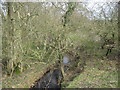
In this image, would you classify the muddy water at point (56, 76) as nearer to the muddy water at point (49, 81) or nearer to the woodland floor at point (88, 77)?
the muddy water at point (49, 81)

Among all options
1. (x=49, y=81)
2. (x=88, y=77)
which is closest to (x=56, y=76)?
(x=49, y=81)

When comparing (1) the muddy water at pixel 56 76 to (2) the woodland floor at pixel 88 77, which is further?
(1) the muddy water at pixel 56 76

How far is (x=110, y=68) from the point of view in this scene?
10617 millimetres

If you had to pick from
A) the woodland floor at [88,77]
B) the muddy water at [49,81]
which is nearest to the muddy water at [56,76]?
the muddy water at [49,81]

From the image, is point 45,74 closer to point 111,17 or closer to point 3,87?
point 3,87

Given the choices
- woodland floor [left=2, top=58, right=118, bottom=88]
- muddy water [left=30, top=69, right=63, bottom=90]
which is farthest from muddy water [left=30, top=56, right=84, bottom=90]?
woodland floor [left=2, top=58, right=118, bottom=88]

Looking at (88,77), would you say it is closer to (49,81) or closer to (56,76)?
(49,81)

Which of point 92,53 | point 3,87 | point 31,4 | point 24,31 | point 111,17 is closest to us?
point 3,87

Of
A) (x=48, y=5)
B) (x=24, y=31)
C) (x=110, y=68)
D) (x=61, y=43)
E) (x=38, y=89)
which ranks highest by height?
(x=48, y=5)

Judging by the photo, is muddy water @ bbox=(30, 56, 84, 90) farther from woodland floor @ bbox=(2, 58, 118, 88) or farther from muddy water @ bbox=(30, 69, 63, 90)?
woodland floor @ bbox=(2, 58, 118, 88)

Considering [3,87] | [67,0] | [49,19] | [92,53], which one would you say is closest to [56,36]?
[49,19]

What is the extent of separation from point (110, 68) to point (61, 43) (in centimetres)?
354

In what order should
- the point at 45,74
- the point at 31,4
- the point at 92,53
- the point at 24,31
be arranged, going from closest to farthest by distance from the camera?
the point at 24,31
the point at 31,4
the point at 45,74
the point at 92,53

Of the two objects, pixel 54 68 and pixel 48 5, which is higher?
pixel 48 5
